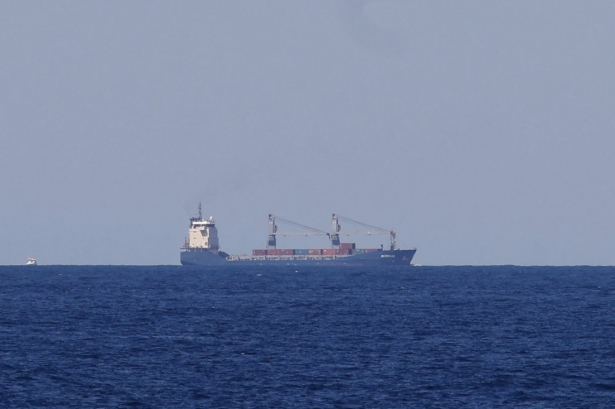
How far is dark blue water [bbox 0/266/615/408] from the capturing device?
4288 cm

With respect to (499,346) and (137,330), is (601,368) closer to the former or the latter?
(499,346)

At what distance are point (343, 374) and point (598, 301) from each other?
63064 millimetres

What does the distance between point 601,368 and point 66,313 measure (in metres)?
49.1

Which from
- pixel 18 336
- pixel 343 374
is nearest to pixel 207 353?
pixel 343 374

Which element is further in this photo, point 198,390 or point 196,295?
point 196,295

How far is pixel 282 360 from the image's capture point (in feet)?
175

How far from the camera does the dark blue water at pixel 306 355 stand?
4288 centimetres

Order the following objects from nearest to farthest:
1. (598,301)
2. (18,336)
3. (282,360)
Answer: (282,360)
(18,336)
(598,301)

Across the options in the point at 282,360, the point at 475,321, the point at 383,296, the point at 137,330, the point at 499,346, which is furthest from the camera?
the point at 383,296

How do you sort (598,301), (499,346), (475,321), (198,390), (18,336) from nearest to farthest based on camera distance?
(198,390) < (499,346) < (18,336) < (475,321) < (598,301)

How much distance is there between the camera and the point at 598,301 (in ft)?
343

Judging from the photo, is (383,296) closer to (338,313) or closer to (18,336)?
(338,313)

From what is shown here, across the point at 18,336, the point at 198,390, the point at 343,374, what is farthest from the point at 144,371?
the point at 18,336

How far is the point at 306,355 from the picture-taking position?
55.3m
